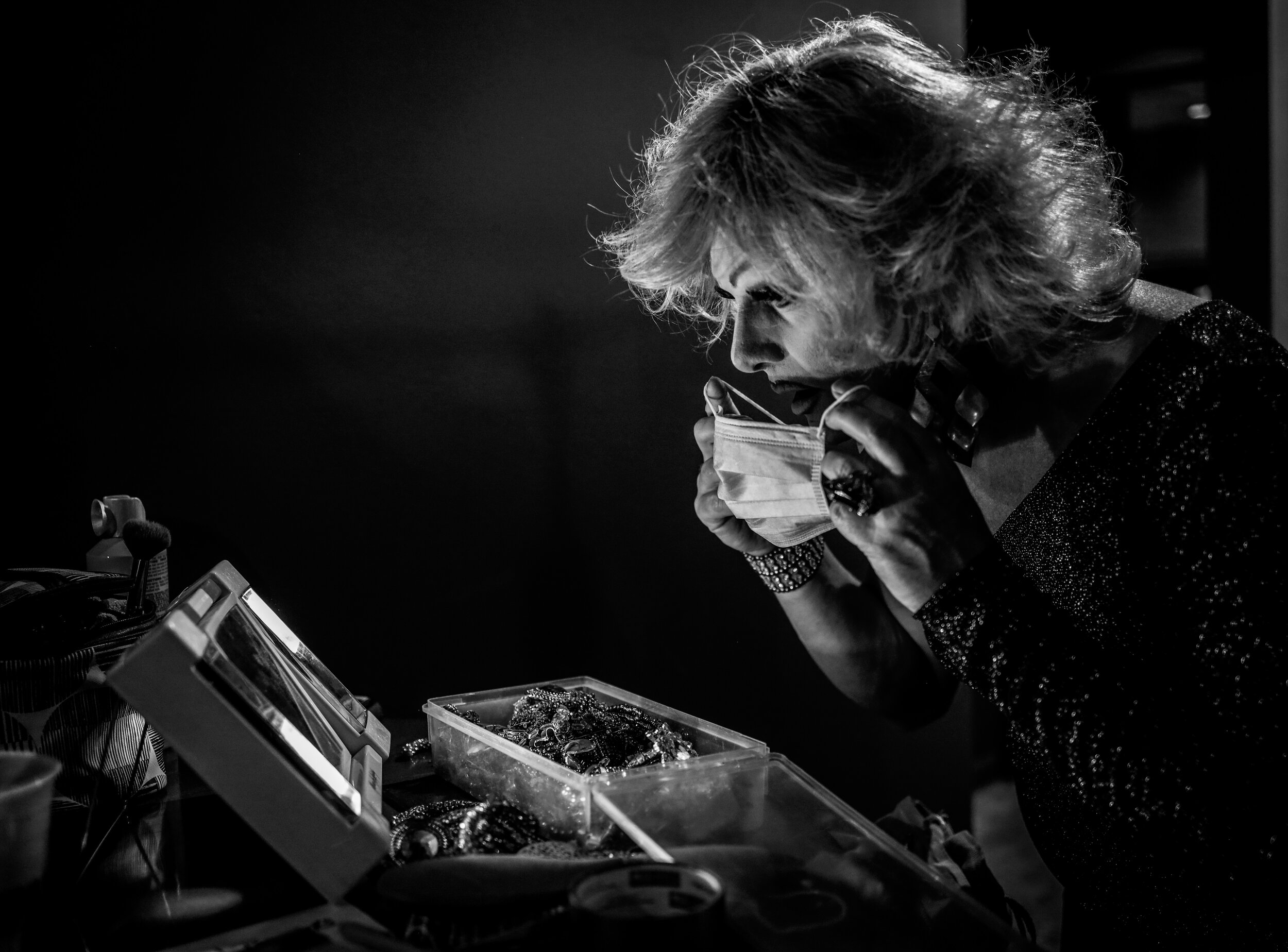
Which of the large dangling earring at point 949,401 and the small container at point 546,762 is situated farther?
the large dangling earring at point 949,401

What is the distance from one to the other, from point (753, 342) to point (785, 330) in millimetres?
42

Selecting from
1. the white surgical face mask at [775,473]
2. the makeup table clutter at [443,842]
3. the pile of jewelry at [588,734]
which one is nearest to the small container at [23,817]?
the makeup table clutter at [443,842]

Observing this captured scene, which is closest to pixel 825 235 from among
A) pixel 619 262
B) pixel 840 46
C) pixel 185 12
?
pixel 840 46

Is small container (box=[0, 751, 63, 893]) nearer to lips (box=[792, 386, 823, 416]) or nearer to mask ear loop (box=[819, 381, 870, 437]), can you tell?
mask ear loop (box=[819, 381, 870, 437])

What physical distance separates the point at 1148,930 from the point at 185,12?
1.87m

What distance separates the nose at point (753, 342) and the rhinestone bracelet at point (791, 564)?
0.33m

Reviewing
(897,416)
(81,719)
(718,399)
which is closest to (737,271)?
(718,399)

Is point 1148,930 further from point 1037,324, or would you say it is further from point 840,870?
point 1037,324

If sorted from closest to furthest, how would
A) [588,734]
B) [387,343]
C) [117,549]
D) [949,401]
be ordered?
1. [588,734]
2. [949,401]
3. [117,549]
4. [387,343]

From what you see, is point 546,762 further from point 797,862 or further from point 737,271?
point 737,271

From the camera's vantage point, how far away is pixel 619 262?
75.5 inches

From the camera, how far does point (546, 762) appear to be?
1.02m

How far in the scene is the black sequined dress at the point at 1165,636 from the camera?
36.6 inches

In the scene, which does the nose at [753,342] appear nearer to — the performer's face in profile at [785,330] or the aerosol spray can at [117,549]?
the performer's face in profile at [785,330]
